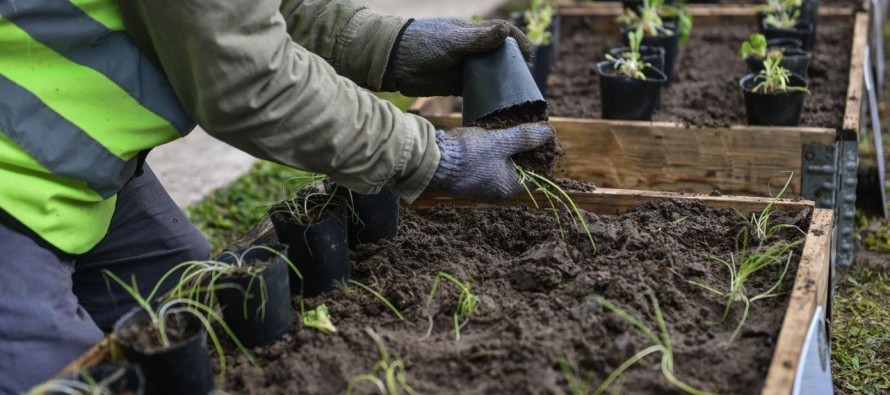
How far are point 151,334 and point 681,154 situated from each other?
6.83 feet

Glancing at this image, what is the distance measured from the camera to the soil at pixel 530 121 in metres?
2.32

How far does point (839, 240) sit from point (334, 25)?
1.88 metres

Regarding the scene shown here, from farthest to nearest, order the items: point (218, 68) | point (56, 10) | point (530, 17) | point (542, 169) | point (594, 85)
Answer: point (530, 17)
point (594, 85)
point (542, 169)
point (56, 10)
point (218, 68)

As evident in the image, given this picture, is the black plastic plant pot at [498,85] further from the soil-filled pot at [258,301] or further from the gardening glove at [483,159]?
the soil-filled pot at [258,301]

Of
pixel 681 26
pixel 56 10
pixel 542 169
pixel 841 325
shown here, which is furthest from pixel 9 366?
pixel 681 26

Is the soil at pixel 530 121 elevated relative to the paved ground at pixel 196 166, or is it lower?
elevated

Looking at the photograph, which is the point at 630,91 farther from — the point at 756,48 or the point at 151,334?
the point at 151,334

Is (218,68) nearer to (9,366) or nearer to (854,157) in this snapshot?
(9,366)

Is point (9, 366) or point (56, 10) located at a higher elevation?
point (56, 10)

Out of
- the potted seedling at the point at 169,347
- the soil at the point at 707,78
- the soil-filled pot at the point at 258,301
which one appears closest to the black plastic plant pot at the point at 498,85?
the soil-filled pot at the point at 258,301

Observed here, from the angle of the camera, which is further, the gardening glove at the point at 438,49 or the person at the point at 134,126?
the gardening glove at the point at 438,49

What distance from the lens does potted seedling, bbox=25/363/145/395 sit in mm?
1522

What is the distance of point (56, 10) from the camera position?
190 cm

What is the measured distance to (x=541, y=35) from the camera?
4.19 meters
